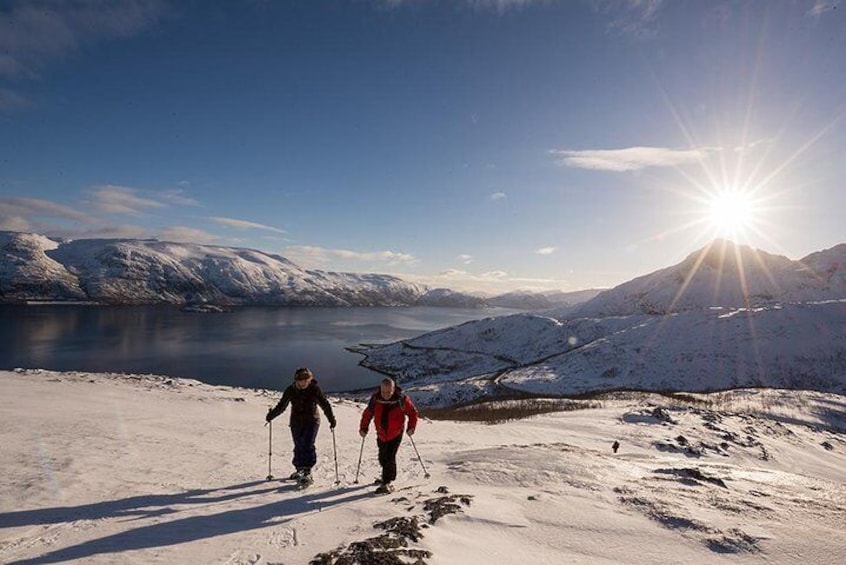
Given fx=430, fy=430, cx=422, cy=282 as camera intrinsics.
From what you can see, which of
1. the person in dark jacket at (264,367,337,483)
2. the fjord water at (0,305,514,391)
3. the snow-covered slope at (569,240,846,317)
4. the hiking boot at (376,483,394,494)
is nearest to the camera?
the hiking boot at (376,483,394,494)

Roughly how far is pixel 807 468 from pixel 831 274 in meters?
140

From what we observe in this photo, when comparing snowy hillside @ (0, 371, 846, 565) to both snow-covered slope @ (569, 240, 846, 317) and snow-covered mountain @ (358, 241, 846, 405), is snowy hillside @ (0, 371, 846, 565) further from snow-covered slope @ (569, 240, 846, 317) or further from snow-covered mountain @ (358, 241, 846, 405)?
snow-covered slope @ (569, 240, 846, 317)

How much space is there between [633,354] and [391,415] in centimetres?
6577

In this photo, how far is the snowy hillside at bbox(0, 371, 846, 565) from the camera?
5.61 m

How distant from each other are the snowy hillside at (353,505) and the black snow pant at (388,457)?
0.37 metres

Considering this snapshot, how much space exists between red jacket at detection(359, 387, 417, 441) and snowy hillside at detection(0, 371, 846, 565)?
118cm

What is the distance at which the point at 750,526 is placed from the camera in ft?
22.0

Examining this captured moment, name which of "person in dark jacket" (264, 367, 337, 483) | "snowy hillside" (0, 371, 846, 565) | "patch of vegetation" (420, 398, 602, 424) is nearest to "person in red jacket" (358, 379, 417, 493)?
"snowy hillside" (0, 371, 846, 565)

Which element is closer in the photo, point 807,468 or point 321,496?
point 321,496

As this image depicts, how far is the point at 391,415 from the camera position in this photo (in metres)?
8.81

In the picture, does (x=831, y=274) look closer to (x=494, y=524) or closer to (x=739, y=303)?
(x=739, y=303)

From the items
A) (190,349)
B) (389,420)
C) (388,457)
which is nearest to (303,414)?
(389,420)

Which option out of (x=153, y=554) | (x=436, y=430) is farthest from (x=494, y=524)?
(x=436, y=430)

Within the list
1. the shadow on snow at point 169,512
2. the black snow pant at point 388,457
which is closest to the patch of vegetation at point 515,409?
the black snow pant at point 388,457
